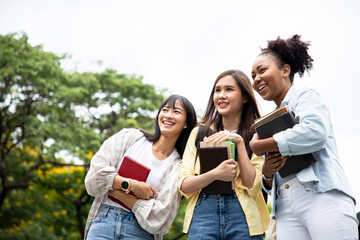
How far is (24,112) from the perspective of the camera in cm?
1033

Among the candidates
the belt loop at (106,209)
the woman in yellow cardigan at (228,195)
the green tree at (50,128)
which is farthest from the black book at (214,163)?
the green tree at (50,128)

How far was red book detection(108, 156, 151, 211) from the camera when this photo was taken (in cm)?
321

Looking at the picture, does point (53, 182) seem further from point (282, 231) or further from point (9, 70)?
point (282, 231)

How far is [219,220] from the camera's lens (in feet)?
8.70

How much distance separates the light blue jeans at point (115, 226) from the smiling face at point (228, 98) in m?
1.21

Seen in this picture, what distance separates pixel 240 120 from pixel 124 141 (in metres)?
1.12

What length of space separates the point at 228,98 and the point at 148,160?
959mm

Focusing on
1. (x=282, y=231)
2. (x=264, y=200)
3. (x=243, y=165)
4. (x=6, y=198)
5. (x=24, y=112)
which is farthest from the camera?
(x=6, y=198)

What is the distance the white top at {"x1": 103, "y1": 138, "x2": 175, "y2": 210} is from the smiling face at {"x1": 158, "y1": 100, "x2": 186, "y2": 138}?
22 centimetres

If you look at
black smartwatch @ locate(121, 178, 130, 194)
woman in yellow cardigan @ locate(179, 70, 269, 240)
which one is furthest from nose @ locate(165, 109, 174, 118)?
black smartwatch @ locate(121, 178, 130, 194)

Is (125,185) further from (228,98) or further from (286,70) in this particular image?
(286,70)

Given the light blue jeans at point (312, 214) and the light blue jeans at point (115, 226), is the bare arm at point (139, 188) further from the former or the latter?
the light blue jeans at point (312, 214)

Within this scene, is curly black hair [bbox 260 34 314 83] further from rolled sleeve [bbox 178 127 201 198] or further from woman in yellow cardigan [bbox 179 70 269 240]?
rolled sleeve [bbox 178 127 201 198]

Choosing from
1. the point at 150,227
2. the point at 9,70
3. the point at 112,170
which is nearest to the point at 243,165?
the point at 150,227
